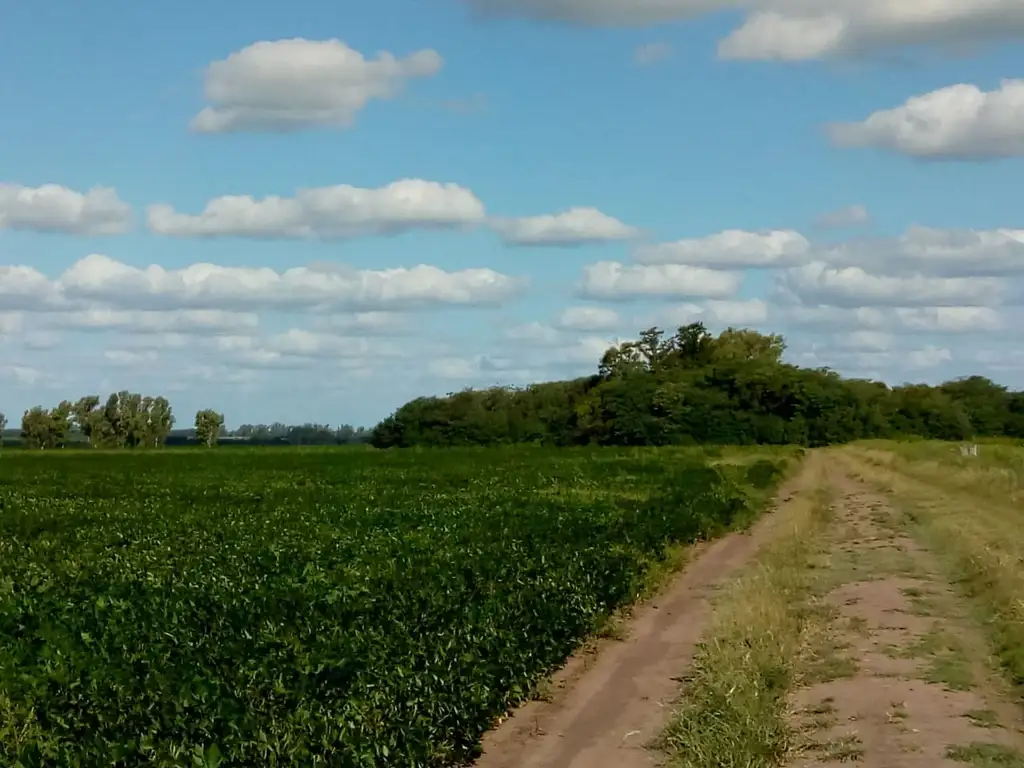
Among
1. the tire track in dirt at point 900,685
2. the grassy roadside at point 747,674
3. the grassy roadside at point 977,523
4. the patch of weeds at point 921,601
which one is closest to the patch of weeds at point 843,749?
the tire track in dirt at point 900,685

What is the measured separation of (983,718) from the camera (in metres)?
10.3

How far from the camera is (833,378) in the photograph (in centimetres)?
9744

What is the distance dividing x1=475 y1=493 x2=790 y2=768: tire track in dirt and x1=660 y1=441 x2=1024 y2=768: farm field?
30cm

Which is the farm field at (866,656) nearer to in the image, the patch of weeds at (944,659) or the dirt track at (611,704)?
the patch of weeds at (944,659)

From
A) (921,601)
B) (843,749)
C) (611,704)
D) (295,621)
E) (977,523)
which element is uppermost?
Result: (977,523)

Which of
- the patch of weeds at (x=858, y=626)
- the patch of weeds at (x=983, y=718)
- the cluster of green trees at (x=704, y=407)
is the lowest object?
the patch of weeds at (x=983, y=718)

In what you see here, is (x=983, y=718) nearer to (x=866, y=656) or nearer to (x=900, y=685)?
(x=900, y=685)

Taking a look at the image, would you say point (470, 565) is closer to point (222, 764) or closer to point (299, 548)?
point (299, 548)

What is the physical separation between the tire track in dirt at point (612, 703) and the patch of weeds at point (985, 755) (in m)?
2.25

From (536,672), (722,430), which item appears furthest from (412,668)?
(722,430)

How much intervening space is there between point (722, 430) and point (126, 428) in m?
79.6

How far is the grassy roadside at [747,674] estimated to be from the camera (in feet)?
30.1

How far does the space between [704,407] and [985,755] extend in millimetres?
86083

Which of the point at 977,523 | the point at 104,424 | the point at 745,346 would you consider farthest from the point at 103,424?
the point at 977,523
